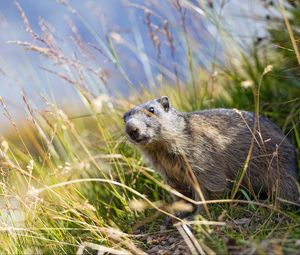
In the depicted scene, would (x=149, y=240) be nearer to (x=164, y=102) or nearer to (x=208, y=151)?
(x=208, y=151)

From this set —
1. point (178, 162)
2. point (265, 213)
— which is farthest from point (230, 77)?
point (265, 213)

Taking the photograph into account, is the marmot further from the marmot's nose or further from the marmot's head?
the marmot's nose

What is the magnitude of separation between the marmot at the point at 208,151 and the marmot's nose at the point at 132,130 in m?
0.18

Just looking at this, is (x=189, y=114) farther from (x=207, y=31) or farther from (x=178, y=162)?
(x=207, y=31)

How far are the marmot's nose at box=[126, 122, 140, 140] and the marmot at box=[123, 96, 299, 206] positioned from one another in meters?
0.18

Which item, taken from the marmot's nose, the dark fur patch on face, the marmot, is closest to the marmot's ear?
the marmot

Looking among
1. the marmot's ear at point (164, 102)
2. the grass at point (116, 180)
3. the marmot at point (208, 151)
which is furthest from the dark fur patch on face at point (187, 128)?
the grass at point (116, 180)

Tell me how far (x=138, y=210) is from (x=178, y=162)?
0.61m

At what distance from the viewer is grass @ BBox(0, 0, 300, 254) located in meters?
3.72

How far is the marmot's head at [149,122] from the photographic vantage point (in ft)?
15.1

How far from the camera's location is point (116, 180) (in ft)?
19.5

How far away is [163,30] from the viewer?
6.41 metres

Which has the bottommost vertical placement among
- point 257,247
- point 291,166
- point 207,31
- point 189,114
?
point 291,166

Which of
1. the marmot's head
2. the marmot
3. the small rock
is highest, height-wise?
the marmot's head
